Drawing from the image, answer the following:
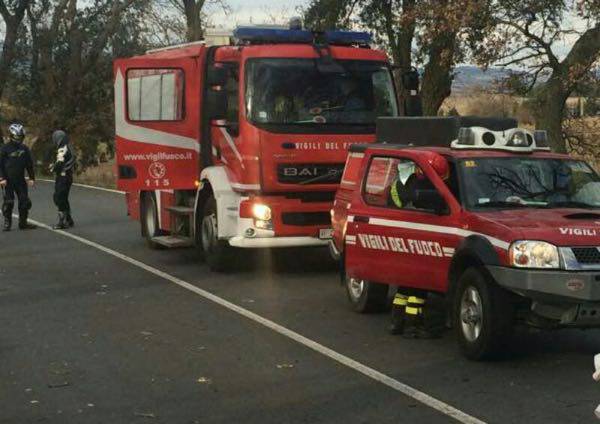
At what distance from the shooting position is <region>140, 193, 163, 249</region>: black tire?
14.7 m

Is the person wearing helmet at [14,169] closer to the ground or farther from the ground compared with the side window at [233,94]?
closer to the ground

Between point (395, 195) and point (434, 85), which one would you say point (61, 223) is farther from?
point (434, 85)

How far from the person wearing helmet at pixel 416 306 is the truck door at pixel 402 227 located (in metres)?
0.02

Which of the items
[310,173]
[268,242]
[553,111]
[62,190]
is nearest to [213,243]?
[268,242]

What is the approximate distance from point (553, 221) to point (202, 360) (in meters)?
2.80

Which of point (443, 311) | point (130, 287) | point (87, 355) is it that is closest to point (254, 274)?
point (130, 287)

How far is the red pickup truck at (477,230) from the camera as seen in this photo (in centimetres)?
689

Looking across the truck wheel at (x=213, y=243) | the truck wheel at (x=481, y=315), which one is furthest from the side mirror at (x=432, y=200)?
the truck wheel at (x=213, y=243)

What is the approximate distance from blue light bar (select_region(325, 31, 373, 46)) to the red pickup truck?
145 inches

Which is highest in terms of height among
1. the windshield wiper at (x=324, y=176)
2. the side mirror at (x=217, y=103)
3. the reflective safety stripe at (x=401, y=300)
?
the side mirror at (x=217, y=103)

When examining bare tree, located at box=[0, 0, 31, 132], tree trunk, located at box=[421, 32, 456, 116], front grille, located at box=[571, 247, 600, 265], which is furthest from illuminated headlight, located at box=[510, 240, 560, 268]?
bare tree, located at box=[0, 0, 31, 132]

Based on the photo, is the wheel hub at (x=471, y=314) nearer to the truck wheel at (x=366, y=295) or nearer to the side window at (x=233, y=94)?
the truck wheel at (x=366, y=295)

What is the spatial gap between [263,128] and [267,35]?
1491mm

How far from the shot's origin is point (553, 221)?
23.5 ft
